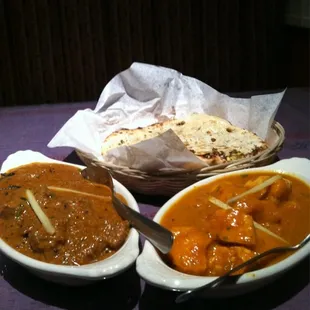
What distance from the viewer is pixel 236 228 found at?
80cm

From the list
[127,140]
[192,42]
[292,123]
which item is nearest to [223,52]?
[192,42]

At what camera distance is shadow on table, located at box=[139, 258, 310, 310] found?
2.60 feet

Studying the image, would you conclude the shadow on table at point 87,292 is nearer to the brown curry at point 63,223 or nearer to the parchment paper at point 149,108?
the brown curry at point 63,223

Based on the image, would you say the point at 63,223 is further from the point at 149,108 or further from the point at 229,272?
the point at 149,108

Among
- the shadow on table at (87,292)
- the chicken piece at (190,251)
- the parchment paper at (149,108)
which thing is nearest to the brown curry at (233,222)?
the chicken piece at (190,251)

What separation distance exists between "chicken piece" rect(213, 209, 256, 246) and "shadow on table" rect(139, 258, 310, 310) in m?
0.09

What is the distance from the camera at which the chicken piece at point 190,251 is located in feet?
2.47

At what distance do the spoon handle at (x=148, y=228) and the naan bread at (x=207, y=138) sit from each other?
0.36m

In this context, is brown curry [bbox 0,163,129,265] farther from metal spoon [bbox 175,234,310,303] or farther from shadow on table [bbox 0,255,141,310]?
metal spoon [bbox 175,234,310,303]

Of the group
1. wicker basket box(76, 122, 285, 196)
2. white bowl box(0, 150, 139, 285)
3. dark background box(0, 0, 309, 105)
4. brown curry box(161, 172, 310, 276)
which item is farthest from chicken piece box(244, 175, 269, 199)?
dark background box(0, 0, 309, 105)

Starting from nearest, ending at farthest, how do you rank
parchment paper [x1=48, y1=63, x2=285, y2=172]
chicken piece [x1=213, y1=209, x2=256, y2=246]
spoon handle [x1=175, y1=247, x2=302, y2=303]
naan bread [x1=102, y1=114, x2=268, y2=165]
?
spoon handle [x1=175, y1=247, x2=302, y2=303] → chicken piece [x1=213, y1=209, x2=256, y2=246] → naan bread [x1=102, y1=114, x2=268, y2=165] → parchment paper [x1=48, y1=63, x2=285, y2=172]

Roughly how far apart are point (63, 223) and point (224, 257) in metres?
0.29

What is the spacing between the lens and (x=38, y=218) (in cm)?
88

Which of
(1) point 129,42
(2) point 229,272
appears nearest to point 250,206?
(2) point 229,272
